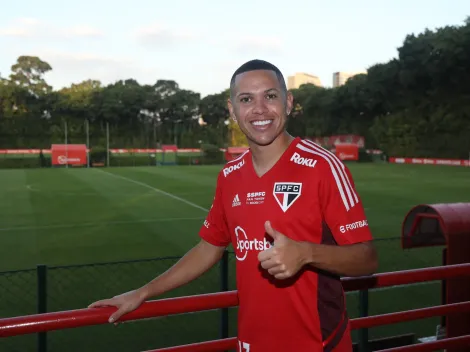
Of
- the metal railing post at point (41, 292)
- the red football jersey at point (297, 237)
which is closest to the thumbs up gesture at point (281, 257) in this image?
the red football jersey at point (297, 237)

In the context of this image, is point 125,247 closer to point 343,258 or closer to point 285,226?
point 285,226

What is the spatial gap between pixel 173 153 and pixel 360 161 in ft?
67.3

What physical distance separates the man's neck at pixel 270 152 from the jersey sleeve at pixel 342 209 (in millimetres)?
275

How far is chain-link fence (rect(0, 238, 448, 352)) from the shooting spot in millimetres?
6215

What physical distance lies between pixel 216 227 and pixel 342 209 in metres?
0.80

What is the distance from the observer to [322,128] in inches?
2913

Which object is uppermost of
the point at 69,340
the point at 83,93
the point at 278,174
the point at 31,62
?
the point at 31,62

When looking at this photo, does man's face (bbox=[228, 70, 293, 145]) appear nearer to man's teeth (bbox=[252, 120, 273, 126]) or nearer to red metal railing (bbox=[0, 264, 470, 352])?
man's teeth (bbox=[252, 120, 273, 126])

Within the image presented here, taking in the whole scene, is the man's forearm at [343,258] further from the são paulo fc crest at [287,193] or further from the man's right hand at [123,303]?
the man's right hand at [123,303]

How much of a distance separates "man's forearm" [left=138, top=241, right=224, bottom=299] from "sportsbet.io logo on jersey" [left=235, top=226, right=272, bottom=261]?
400 mm

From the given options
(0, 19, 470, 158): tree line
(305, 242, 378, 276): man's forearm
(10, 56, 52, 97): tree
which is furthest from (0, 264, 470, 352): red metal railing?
(10, 56, 52, 97): tree

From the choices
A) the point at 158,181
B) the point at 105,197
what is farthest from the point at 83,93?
the point at 105,197

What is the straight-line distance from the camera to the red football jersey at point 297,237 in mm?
2059

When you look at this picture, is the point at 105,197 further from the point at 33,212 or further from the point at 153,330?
the point at 153,330
